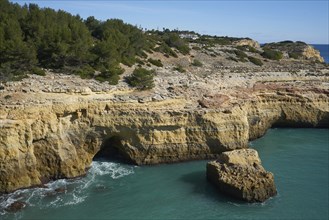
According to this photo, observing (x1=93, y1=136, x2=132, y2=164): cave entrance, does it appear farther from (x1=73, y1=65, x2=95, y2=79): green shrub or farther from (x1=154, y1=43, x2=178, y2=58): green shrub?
(x1=154, y1=43, x2=178, y2=58): green shrub

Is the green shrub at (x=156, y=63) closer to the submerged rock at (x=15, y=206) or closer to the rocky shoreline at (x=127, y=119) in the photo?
the rocky shoreline at (x=127, y=119)

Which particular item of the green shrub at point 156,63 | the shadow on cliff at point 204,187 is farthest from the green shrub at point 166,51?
the shadow on cliff at point 204,187

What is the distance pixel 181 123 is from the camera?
28.6 meters

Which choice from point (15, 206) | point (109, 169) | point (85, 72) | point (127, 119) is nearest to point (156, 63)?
point (85, 72)

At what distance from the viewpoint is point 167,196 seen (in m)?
23.3

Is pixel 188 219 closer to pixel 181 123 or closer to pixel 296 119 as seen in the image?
pixel 181 123

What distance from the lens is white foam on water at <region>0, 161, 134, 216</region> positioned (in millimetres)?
21766

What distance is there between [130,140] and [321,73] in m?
27.3

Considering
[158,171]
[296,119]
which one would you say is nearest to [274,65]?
[296,119]

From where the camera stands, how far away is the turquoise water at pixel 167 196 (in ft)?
69.1

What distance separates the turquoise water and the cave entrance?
0.86 meters

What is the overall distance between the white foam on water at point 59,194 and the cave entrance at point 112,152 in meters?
2.35

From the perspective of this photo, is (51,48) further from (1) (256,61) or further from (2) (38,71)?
(1) (256,61)

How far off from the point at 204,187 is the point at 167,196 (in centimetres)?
276
